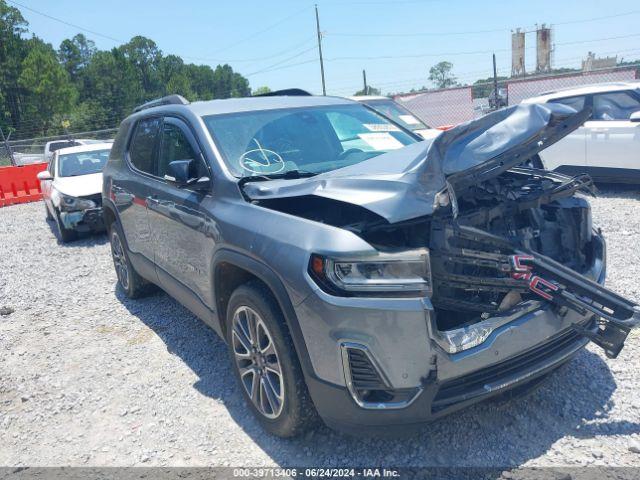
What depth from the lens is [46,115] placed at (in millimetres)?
48781

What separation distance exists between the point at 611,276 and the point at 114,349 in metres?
4.48

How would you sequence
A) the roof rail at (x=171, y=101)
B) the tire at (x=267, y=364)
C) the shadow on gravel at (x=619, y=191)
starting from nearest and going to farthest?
the tire at (x=267, y=364)
the roof rail at (x=171, y=101)
the shadow on gravel at (x=619, y=191)

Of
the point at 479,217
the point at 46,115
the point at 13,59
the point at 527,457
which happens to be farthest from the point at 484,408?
the point at 13,59

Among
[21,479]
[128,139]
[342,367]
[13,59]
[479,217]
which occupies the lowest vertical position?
[21,479]

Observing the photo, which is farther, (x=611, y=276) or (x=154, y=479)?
(x=611, y=276)

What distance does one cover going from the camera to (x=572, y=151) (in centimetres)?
792

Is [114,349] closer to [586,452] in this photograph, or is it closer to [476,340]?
[476,340]

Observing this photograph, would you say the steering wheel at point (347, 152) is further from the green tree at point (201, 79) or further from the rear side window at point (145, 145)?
the green tree at point (201, 79)

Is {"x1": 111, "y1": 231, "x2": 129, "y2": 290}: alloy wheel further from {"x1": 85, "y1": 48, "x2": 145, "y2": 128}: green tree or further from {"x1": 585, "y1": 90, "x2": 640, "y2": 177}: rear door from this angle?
{"x1": 85, "y1": 48, "x2": 145, "y2": 128}: green tree

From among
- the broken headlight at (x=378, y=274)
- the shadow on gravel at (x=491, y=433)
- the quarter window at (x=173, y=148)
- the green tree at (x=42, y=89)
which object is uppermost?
the green tree at (x=42, y=89)

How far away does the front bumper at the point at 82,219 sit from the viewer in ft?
27.6

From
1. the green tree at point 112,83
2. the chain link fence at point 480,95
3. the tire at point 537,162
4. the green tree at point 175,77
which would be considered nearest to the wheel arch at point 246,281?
the tire at point 537,162

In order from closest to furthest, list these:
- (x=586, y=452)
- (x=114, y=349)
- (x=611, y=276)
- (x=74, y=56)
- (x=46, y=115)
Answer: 1. (x=586, y=452)
2. (x=114, y=349)
3. (x=611, y=276)
4. (x=46, y=115)
5. (x=74, y=56)

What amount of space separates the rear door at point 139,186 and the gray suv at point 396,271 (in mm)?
962
